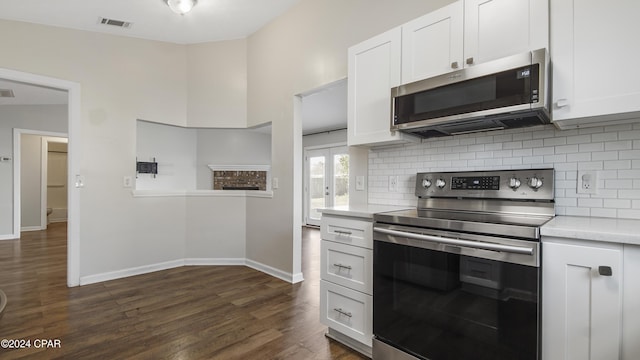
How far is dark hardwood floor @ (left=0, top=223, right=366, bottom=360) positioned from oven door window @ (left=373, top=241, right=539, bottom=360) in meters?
0.50

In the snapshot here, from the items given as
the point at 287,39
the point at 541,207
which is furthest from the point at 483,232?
the point at 287,39

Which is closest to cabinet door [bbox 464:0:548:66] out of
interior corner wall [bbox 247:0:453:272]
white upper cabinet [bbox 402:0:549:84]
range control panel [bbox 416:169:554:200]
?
white upper cabinet [bbox 402:0:549:84]

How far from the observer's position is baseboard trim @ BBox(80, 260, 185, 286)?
3.28 m

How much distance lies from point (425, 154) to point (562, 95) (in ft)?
2.90

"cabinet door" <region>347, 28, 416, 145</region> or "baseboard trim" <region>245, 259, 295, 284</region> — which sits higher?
"cabinet door" <region>347, 28, 416, 145</region>

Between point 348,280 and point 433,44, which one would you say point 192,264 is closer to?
point 348,280

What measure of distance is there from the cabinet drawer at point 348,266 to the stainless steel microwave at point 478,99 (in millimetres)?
826

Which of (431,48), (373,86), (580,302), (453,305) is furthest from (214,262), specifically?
(580,302)

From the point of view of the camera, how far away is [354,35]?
265cm

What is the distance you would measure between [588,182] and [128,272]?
166 inches

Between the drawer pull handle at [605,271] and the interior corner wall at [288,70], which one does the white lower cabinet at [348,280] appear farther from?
the interior corner wall at [288,70]

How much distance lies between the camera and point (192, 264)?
400cm

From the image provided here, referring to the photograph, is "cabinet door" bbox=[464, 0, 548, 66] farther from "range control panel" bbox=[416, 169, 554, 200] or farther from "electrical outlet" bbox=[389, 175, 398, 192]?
"electrical outlet" bbox=[389, 175, 398, 192]

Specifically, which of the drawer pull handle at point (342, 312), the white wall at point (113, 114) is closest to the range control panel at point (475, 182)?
the drawer pull handle at point (342, 312)
